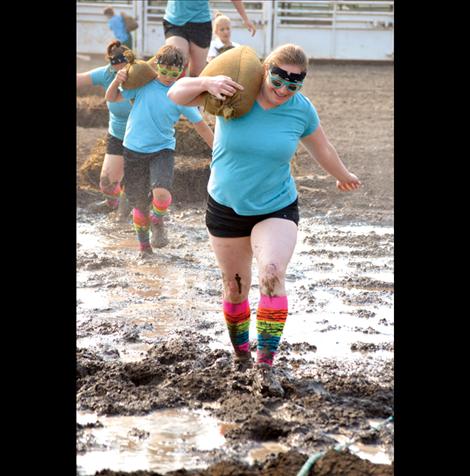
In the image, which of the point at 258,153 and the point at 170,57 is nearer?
the point at 258,153

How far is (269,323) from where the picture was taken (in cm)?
584

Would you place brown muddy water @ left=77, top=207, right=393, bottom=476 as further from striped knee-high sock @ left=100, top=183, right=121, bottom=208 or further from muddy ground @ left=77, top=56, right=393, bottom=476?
striped knee-high sock @ left=100, top=183, right=121, bottom=208

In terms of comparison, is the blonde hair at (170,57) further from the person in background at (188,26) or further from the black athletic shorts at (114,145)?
the person in background at (188,26)

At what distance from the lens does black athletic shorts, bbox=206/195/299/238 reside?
594 cm

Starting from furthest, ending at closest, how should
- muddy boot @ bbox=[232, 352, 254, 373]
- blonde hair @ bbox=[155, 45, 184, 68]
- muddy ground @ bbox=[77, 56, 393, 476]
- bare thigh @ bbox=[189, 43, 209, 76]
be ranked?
bare thigh @ bbox=[189, 43, 209, 76], blonde hair @ bbox=[155, 45, 184, 68], muddy boot @ bbox=[232, 352, 254, 373], muddy ground @ bbox=[77, 56, 393, 476]

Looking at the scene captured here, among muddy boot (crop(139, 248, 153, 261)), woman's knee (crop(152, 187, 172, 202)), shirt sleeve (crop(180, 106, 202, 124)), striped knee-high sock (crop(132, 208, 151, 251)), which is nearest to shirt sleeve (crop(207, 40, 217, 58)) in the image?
woman's knee (crop(152, 187, 172, 202))

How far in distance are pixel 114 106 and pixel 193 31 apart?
176 centimetres

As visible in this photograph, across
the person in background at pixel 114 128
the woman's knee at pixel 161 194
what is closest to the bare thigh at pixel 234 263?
the woman's knee at pixel 161 194

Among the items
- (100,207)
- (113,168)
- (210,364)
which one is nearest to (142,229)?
(113,168)

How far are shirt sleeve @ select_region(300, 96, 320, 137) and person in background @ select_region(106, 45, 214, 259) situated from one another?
3300mm

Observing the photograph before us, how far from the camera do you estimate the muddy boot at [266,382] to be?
5.80 metres

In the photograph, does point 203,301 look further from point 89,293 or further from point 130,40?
point 130,40

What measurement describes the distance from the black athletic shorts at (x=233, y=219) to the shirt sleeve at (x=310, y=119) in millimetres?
412

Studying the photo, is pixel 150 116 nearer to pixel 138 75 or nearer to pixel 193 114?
pixel 138 75
